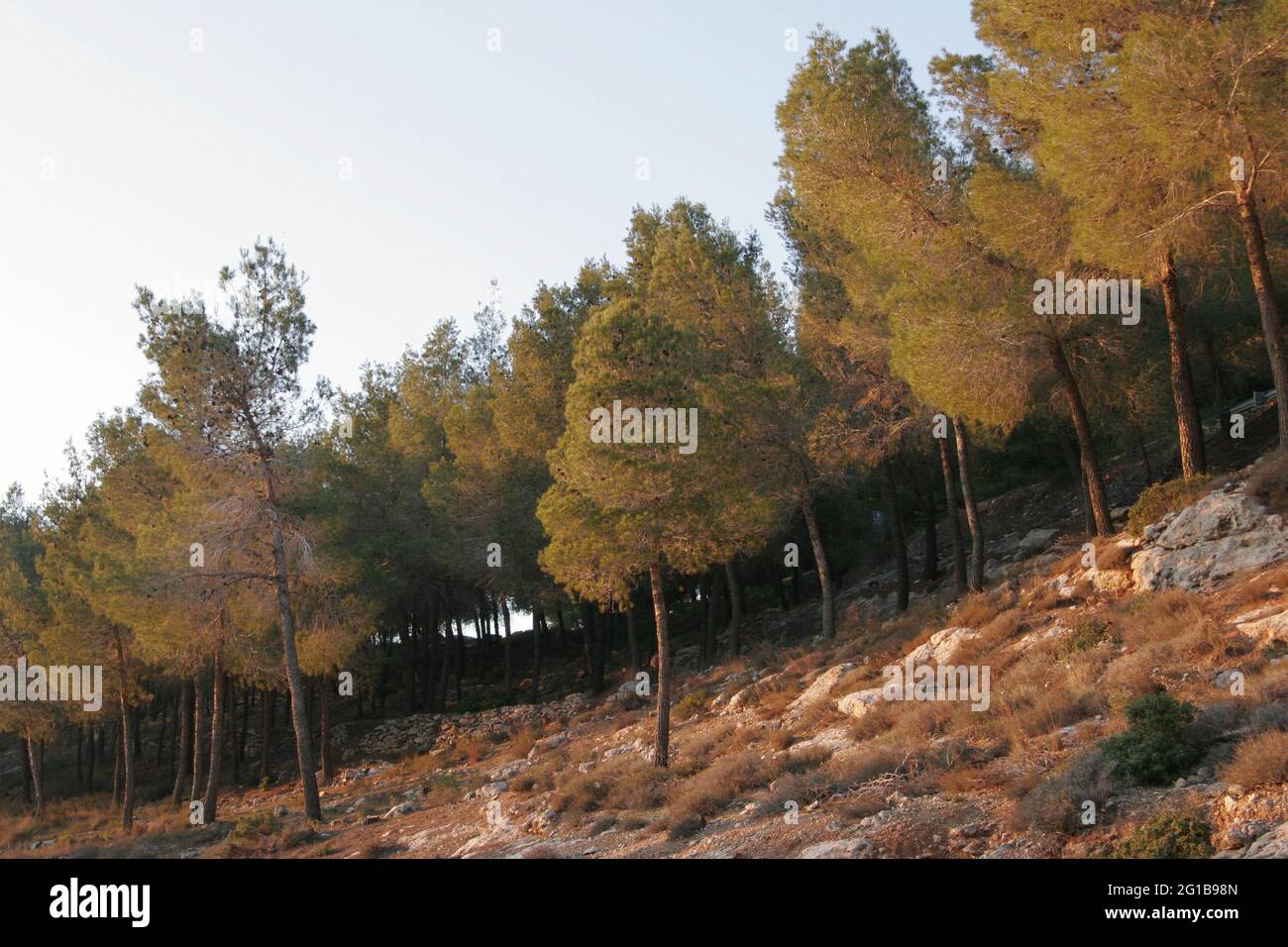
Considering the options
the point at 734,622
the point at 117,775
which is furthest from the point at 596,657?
the point at 117,775

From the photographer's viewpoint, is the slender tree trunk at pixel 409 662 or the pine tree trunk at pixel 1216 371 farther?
the slender tree trunk at pixel 409 662

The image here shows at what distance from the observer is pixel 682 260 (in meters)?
24.0

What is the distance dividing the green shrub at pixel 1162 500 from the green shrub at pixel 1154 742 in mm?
8697

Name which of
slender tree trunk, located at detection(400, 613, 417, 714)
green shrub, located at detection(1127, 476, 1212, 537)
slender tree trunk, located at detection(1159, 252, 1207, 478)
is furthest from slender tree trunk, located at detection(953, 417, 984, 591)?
slender tree trunk, located at detection(400, 613, 417, 714)

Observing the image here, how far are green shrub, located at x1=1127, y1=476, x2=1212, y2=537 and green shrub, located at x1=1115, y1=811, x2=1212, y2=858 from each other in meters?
10.6

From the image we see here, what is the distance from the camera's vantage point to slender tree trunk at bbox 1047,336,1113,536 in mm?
19109

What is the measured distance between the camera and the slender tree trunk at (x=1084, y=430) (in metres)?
19.1

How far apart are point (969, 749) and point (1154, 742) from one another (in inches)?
100

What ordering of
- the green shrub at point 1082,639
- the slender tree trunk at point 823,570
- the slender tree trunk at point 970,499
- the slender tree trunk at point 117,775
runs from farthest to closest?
the slender tree trunk at point 117,775 → the slender tree trunk at point 823,570 → the slender tree trunk at point 970,499 → the green shrub at point 1082,639
